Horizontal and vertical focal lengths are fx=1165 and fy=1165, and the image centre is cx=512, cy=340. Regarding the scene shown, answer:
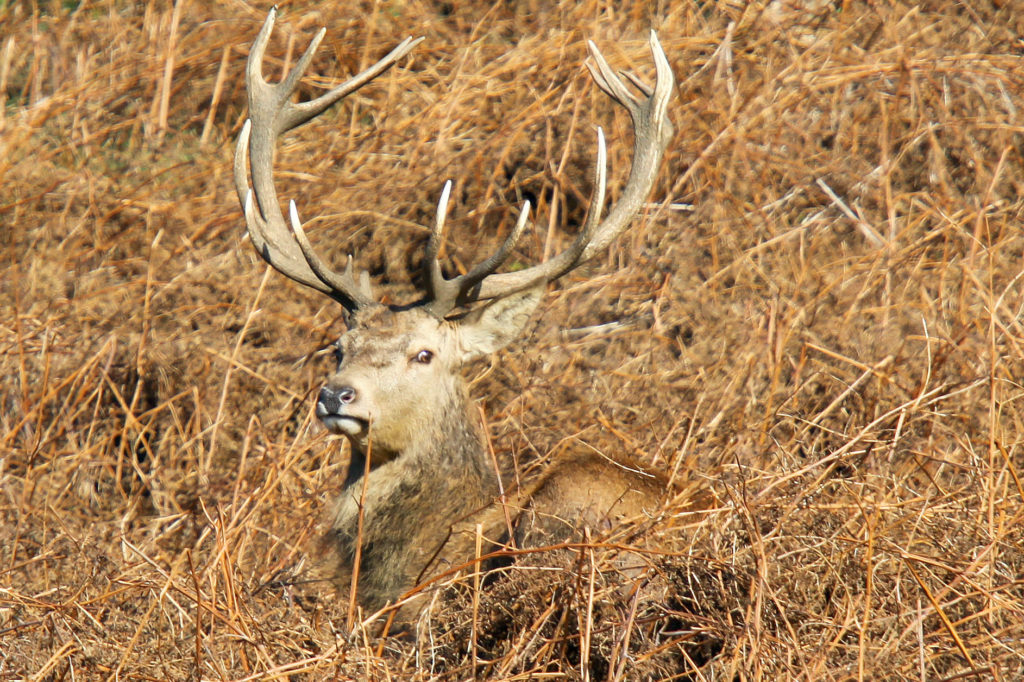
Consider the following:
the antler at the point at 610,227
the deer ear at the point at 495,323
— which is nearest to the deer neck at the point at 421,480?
the deer ear at the point at 495,323

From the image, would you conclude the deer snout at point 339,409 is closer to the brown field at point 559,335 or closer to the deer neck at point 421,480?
the deer neck at point 421,480

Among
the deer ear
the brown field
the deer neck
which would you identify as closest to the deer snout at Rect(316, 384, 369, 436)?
the deer neck

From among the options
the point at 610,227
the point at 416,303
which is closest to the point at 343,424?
the point at 416,303

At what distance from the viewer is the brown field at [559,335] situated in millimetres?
3344

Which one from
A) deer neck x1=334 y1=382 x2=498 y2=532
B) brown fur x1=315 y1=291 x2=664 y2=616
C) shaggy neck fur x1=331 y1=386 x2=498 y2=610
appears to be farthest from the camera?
deer neck x1=334 y1=382 x2=498 y2=532

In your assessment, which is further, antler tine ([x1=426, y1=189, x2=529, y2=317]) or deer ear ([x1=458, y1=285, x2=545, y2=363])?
deer ear ([x1=458, y1=285, x2=545, y2=363])

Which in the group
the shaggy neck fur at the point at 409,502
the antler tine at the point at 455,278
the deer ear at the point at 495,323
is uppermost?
the antler tine at the point at 455,278

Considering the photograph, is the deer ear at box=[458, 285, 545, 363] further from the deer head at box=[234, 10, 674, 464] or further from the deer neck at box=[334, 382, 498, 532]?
the deer neck at box=[334, 382, 498, 532]

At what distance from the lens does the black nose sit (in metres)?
4.11

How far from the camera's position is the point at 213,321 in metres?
5.88

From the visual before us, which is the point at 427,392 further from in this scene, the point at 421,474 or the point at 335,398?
the point at 335,398

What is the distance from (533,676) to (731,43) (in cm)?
447

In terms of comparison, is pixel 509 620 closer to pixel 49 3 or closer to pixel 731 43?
pixel 731 43

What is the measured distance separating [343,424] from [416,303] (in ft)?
2.23
